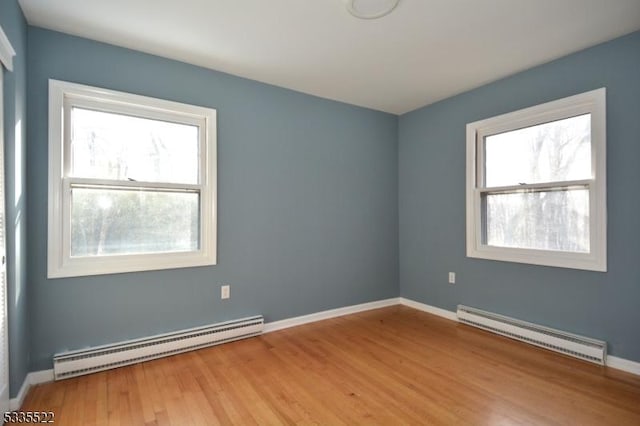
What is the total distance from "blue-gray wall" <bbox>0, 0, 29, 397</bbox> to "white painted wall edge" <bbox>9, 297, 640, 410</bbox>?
8 cm

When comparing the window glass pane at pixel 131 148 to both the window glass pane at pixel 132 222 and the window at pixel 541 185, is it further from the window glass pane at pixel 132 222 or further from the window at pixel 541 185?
the window at pixel 541 185

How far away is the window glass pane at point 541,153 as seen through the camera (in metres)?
2.70

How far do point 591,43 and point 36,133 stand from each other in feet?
13.8

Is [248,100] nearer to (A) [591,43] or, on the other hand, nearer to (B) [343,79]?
(B) [343,79]

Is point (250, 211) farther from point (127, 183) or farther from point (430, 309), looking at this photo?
point (430, 309)

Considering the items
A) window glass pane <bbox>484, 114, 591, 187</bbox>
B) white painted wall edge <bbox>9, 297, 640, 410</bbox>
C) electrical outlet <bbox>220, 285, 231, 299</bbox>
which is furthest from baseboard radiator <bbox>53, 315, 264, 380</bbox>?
window glass pane <bbox>484, 114, 591, 187</bbox>

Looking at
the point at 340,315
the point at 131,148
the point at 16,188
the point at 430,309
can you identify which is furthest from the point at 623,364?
the point at 16,188

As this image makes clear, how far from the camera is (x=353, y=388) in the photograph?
2193 mm

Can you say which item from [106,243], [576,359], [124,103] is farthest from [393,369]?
[124,103]

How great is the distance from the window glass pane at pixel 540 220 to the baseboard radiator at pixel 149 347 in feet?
8.54

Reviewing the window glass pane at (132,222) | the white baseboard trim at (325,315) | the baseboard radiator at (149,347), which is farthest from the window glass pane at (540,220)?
the window glass pane at (132,222)

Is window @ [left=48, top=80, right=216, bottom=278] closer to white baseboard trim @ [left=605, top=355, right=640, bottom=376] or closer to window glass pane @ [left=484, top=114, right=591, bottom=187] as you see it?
window glass pane @ [left=484, top=114, right=591, bottom=187]

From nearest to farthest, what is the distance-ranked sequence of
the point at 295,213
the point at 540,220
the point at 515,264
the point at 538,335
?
1. the point at 538,335
2. the point at 540,220
3. the point at 515,264
4. the point at 295,213

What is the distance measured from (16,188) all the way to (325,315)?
9.45 feet
